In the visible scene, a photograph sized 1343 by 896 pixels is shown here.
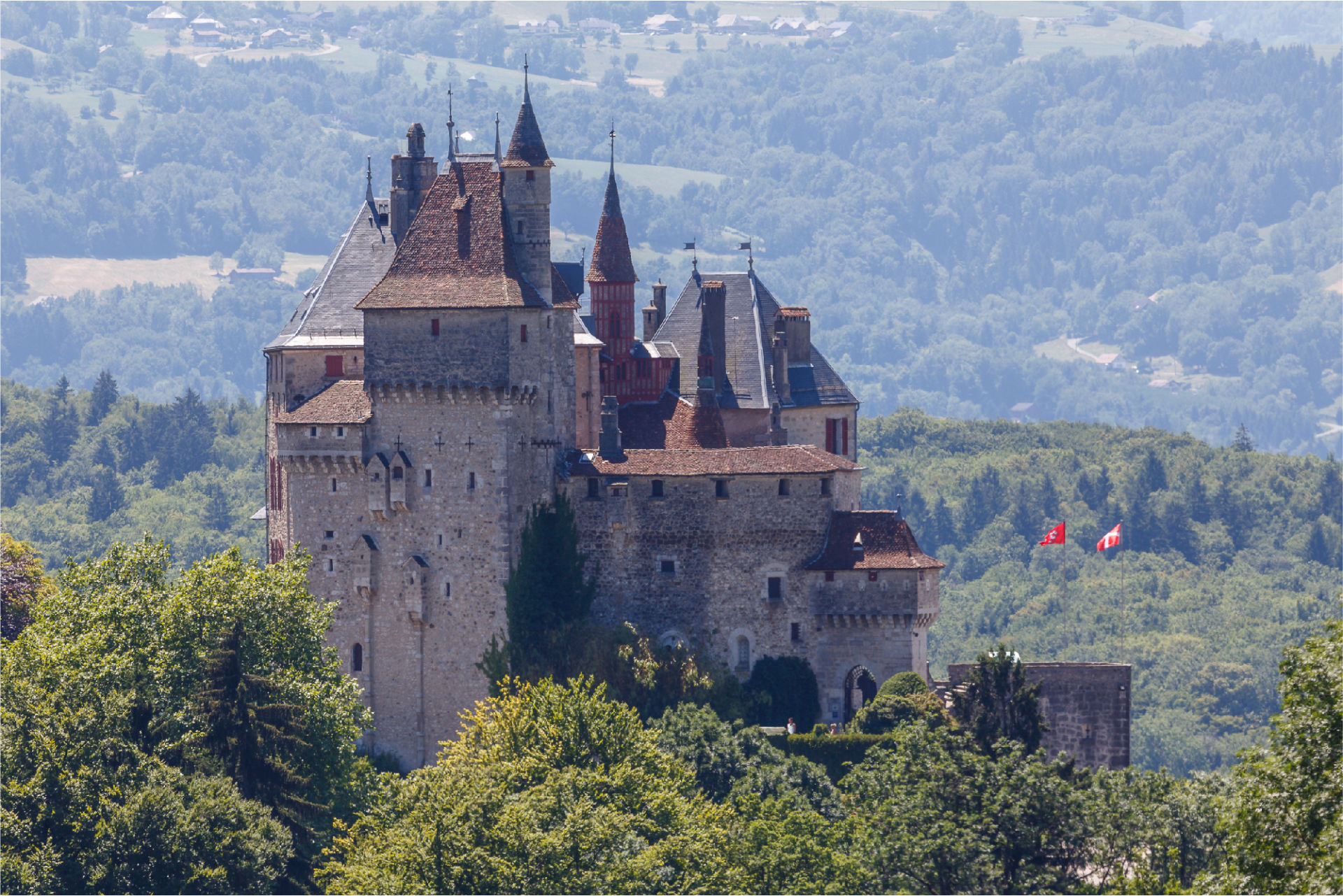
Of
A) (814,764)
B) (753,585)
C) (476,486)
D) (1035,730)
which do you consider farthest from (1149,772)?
(476,486)

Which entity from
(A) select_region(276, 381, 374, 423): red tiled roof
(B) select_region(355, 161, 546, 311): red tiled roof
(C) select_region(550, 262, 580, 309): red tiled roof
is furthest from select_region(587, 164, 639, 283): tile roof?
(A) select_region(276, 381, 374, 423): red tiled roof

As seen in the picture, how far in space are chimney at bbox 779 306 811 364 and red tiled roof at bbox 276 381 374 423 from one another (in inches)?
825

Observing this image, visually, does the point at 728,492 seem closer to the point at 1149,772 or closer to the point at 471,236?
the point at 471,236

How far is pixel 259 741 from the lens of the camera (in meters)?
78.8

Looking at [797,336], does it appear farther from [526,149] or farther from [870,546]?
[526,149]

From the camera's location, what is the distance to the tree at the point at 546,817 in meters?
69.1

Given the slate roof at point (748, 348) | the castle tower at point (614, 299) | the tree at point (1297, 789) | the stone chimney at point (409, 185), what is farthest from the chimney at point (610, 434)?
the tree at point (1297, 789)

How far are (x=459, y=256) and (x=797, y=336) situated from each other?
2185 centimetres

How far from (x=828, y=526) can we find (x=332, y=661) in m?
17.6

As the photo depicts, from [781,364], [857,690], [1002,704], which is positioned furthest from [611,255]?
[1002,704]

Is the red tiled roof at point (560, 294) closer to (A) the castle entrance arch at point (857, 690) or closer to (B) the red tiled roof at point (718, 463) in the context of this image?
(B) the red tiled roof at point (718, 463)

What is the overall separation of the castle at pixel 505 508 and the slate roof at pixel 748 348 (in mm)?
10637

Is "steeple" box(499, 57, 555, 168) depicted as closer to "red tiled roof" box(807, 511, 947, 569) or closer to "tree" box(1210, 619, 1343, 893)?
"red tiled roof" box(807, 511, 947, 569)

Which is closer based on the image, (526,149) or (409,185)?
(526,149)
